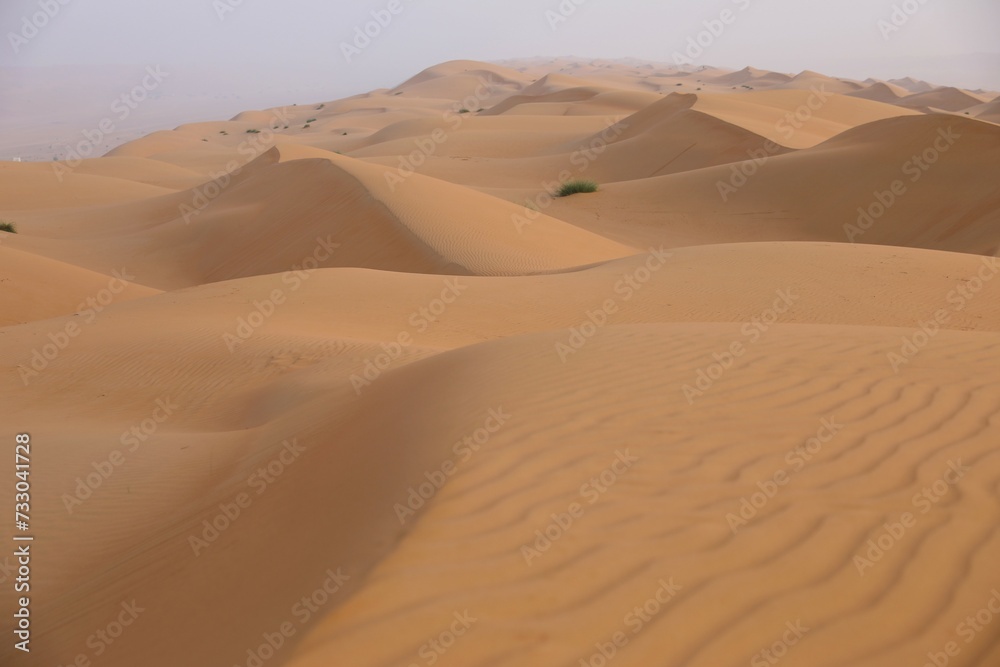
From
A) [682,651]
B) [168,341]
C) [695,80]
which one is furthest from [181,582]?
[695,80]

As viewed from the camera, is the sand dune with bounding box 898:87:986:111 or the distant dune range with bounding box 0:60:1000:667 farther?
the sand dune with bounding box 898:87:986:111

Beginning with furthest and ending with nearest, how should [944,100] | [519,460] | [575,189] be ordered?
[944,100] < [575,189] < [519,460]

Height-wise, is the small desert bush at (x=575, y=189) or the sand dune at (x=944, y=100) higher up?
the sand dune at (x=944, y=100)

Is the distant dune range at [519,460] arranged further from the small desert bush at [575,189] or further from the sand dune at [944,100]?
the sand dune at [944,100]

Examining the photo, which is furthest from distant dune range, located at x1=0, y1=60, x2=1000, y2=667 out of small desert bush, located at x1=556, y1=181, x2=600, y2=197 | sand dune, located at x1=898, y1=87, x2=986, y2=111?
sand dune, located at x1=898, y1=87, x2=986, y2=111

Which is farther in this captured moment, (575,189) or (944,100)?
(944,100)

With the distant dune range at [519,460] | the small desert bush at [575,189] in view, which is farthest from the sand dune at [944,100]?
the distant dune range at [519,460]

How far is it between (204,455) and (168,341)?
11.3 feet

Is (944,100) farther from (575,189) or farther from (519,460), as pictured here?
(519,460)

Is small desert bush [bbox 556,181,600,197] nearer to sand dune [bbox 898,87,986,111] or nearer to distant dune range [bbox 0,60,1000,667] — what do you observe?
distant dune range [bbox 0,60,1000,667]

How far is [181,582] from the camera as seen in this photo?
12.5 feet

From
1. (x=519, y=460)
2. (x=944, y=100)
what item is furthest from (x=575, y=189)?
(x=944, y=100)

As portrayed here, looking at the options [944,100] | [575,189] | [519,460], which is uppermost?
[944,100]

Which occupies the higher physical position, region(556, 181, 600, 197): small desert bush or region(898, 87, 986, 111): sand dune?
region(898, 87, 986, 111): sand dune
